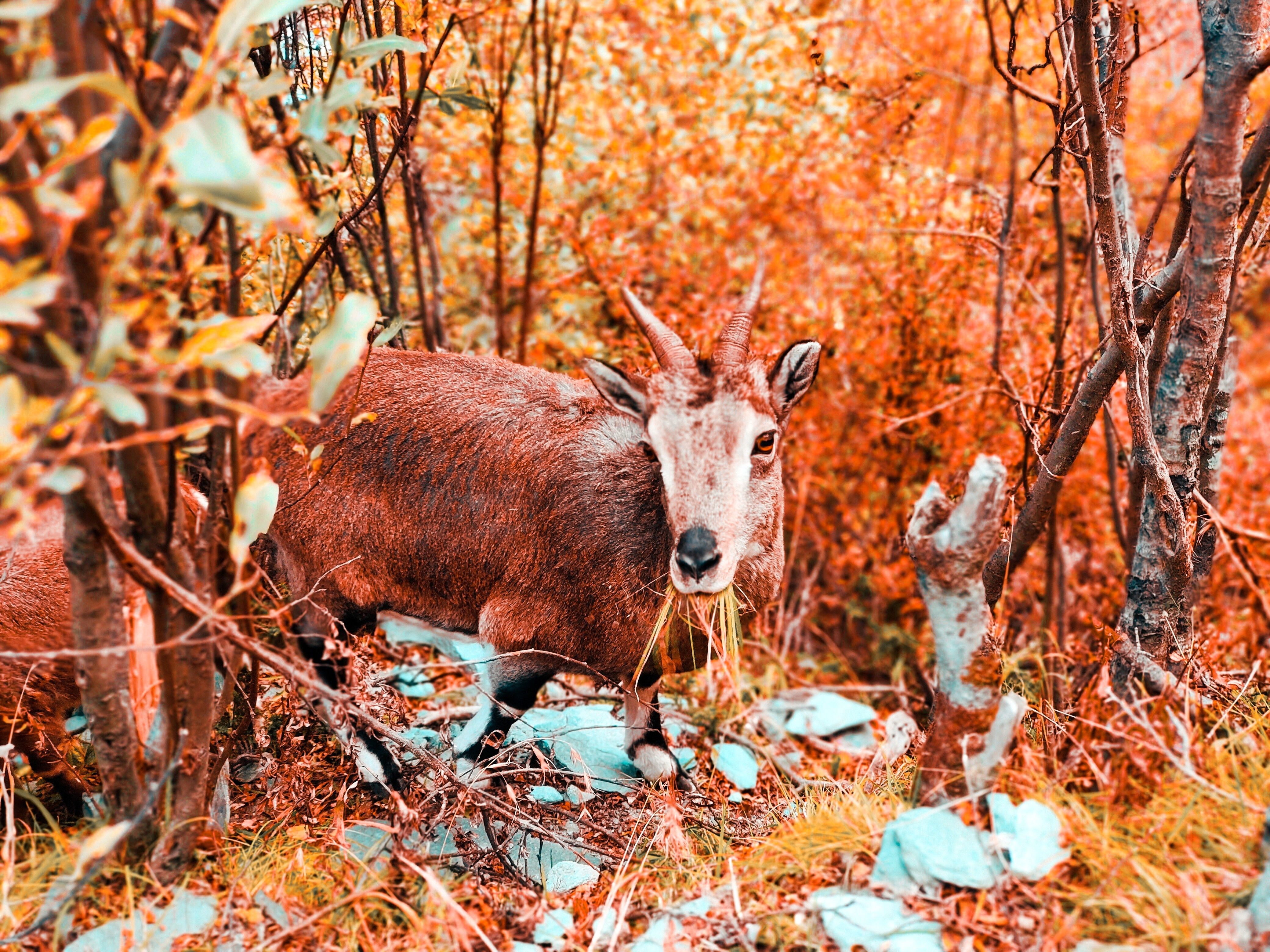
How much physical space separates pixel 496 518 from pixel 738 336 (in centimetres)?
132

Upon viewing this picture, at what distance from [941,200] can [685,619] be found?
4257 mm

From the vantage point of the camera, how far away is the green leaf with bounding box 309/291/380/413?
2.28m

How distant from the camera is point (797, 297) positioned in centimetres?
795

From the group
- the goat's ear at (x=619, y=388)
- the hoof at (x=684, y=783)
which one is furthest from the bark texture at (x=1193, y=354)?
the hoof at (x=684, y=783)

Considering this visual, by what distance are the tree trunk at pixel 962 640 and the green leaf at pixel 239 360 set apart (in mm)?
1799

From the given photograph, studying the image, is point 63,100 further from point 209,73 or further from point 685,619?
point 685,619

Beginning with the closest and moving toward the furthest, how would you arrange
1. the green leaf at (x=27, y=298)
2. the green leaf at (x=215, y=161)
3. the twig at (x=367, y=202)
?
the green leaf at (x=215, y=161)
the green leaf at (x=27, y=298)
the twig at (x=367, y=202)

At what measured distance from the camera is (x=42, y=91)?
1790 mm

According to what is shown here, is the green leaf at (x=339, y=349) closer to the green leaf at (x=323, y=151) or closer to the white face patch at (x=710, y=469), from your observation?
the green leaf at (x=323, y=151)

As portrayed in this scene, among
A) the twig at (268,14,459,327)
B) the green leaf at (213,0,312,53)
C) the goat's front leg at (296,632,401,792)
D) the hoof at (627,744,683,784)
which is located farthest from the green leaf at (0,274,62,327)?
the hoof at (627,744,683,784)

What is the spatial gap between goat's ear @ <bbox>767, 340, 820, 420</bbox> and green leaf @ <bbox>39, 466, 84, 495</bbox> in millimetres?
2536

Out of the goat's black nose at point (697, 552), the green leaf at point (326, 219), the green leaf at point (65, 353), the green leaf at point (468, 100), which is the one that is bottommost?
the goat's black nose at point (697, 552)

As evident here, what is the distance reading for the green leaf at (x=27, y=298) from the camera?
6.11 feet

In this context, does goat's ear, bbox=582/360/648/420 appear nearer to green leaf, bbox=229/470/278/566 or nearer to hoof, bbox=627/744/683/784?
green leaf, bbox=229/470/278/566
